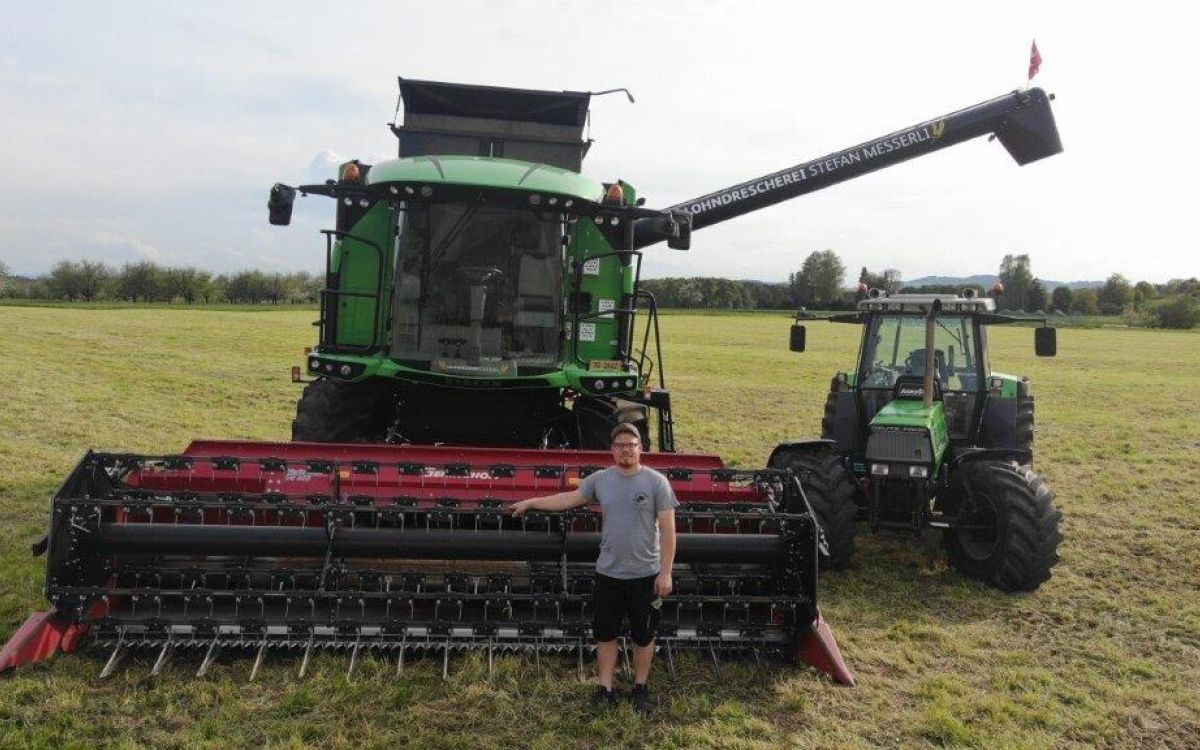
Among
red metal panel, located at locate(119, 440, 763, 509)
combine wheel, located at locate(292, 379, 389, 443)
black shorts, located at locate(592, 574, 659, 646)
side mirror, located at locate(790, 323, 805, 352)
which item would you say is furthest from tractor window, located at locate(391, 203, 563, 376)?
side mirror, located at locate(790, 323, 805, 352)

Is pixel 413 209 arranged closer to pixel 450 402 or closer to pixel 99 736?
pixel 450 402

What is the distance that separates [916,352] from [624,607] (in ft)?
15.3

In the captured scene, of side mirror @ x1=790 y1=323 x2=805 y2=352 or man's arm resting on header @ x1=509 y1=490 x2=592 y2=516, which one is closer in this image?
man's arm resting on header @ x1=509 y1=490 x2=592 y2=516

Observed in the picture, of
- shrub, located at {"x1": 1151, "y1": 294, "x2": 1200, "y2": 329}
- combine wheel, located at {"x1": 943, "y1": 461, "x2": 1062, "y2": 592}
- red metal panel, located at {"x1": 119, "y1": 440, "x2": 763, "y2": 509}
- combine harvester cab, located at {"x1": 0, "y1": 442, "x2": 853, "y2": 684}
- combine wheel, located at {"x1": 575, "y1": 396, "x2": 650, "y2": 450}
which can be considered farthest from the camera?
shrub, located at {"x1": 1151, "y1": 294, "x2": 1200, "y2": 329}

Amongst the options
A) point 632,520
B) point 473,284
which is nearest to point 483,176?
→ point 473,284

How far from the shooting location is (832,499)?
20.1 ft

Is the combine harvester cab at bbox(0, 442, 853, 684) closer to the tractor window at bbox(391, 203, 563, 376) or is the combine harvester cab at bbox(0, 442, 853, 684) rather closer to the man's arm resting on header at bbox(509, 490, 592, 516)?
the man's arm resting on header at bbox(509, 490, 592, 516)

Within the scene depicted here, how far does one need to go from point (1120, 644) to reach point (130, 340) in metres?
29.0

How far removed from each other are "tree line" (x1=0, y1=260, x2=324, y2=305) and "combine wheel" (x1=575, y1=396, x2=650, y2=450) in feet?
230

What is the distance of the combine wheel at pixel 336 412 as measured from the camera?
6.38 m

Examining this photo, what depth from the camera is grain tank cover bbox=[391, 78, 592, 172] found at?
781 cm

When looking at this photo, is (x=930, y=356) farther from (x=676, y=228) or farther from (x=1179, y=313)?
(x=1179, y=313)

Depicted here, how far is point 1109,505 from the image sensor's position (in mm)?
9023

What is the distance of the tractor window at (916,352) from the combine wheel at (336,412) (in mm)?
4258
